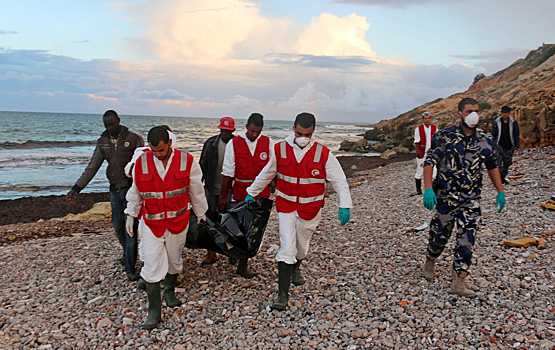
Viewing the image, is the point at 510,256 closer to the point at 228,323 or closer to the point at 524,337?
the point at 524,337

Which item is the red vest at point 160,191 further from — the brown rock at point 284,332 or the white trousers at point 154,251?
the brown rock at point 284,332

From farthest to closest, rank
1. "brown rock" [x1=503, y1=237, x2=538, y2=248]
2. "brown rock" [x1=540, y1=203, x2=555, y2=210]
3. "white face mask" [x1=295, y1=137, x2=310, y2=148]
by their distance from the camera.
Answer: "brown rock" [x1=540, y1=203, x2=555, y2=210]
"brown rock" [x1=503, y1=237, x2=538, y2=248]
"white face mask" [x1=295, y1=137, x2=310, y2=148]

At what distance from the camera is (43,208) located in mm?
14336

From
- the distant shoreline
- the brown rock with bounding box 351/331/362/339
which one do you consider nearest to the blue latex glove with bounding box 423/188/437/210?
the brown rock with bounding box 351/331/362/339

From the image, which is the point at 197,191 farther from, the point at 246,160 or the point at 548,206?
the point at 548,206

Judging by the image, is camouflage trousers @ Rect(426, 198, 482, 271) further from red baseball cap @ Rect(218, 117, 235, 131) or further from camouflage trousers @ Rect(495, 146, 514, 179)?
camouflage trousers @ Rect(495, 146, 514, 179)

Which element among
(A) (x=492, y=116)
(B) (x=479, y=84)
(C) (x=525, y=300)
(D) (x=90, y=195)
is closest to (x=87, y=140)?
(D) (x=90, y=195)

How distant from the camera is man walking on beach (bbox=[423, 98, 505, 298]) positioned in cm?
433

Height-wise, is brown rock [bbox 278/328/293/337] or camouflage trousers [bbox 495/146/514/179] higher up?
camouflage trousers [bbox 495/146/514/179]

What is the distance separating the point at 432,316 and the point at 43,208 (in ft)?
48.6

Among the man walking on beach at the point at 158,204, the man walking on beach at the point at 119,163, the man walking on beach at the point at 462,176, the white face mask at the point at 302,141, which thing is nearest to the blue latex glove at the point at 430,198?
the man walking on beach at the point at 462,176

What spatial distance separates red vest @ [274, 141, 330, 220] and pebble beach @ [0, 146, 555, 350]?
1.25 m

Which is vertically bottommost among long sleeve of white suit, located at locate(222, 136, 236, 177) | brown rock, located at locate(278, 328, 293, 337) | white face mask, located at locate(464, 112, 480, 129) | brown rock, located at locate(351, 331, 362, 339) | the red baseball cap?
brown rock, located at locate(278, 328, 293, 337)

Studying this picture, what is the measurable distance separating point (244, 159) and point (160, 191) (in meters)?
1.71
